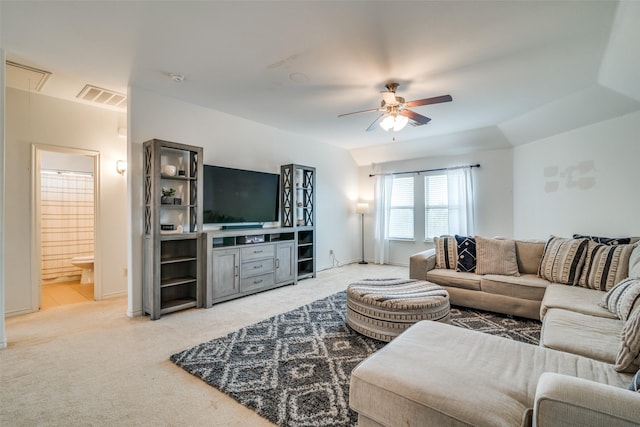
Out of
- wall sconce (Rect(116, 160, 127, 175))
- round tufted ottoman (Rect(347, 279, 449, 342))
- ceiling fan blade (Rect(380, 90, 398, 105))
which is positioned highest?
ceiling fan blade (Rect(380, 90, 398, 105))

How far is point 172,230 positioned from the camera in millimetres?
3598

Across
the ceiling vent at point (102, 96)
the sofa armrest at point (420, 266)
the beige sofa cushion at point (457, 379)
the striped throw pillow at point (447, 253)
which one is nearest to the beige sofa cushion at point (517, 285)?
the striped throw pillow at point (447, 253)

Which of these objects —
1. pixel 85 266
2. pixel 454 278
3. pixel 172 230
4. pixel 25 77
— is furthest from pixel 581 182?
pixel 85 266

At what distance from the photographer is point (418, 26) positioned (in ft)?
7.43

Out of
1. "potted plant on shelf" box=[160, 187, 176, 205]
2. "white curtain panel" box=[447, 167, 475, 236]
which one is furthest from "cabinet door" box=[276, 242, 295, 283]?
"white curtain panel" box=[447, 167, 475, 236]

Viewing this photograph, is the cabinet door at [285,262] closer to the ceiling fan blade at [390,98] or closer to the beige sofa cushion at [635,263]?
the ceiling fan blade at [390,98]

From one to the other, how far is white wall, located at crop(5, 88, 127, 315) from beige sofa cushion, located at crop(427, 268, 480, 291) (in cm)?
435

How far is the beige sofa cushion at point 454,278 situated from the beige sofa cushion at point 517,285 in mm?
84

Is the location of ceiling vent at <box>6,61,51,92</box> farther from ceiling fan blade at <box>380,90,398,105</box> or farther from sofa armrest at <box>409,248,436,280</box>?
sofa armrest at <box>409,248,436,280</box>

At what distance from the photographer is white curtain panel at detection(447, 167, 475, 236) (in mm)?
5566

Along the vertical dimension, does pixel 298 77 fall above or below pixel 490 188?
above

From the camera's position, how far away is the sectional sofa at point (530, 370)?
3.33 feet

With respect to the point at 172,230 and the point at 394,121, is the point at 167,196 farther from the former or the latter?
the point at 394,121

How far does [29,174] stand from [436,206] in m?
6.38
